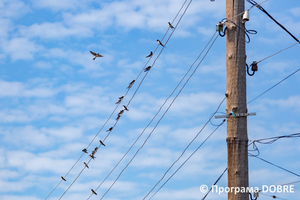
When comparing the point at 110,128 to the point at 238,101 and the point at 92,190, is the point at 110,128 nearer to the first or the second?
the point at 92,190

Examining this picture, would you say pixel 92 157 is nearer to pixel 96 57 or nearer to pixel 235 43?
pixel 96 57

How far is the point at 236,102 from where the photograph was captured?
9.86 metres

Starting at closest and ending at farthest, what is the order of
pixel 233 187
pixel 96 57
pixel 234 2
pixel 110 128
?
pixel 233 187
pixel 234 2
pixel 110 128
pixel 96 57

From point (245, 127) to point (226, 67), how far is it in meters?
1.39

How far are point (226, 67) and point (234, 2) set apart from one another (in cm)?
150

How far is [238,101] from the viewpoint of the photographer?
9859 millimetres

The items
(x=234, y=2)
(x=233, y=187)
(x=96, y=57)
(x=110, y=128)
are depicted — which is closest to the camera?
(x=233, y=187)

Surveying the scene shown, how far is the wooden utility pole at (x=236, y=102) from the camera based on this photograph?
31.6 ft

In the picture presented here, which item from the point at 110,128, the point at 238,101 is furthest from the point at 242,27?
the point at 110,128

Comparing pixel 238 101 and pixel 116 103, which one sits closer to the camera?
pixel 238 101

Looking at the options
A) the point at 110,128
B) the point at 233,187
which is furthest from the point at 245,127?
the point at 110,128

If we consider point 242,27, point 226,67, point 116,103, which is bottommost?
point 226,67

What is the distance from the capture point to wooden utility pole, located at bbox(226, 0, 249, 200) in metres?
9.62

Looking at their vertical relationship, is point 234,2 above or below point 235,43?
above
